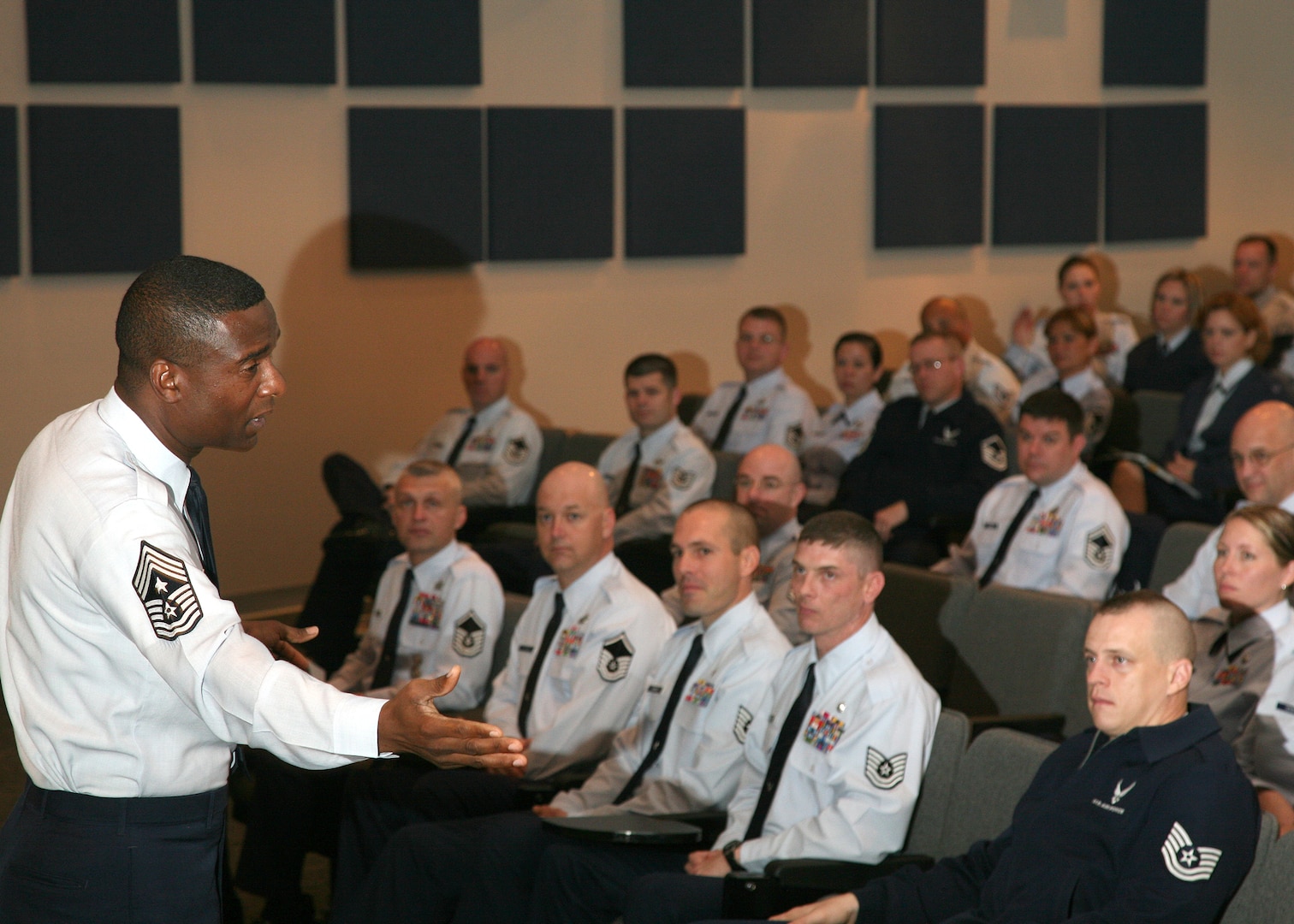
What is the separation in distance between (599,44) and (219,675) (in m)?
6.25

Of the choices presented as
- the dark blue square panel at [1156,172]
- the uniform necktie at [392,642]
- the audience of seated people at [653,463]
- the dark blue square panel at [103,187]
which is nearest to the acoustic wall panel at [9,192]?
the dark blue square panel at [103,187]

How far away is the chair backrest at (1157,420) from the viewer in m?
6.81

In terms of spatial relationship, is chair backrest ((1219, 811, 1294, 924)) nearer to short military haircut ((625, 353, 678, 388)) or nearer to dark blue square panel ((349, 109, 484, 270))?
short military haircut ((625, 353, 678, 388))

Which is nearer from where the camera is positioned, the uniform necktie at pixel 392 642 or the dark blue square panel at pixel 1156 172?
the uniform necktie at pixel 392 642

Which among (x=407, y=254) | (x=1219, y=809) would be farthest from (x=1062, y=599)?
(x=407, y=254)

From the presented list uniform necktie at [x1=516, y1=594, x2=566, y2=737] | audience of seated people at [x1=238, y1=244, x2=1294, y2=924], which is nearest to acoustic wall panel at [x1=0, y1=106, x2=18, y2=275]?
audience of seated people at [x1=238, y1=244, x2=1294, y2=924]

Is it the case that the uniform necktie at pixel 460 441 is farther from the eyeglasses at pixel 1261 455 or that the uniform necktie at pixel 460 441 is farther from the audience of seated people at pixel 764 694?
the eyeglasses at pixel 1261 455

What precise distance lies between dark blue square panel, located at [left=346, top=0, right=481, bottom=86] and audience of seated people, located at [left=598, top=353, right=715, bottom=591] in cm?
192

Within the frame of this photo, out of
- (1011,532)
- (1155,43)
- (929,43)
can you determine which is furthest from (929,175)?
(1011,532)

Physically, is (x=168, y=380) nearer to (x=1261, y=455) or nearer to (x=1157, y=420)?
(x=1261, y=455)

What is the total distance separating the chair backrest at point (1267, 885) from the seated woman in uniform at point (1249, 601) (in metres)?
0.98

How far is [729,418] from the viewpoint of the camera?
6863mm

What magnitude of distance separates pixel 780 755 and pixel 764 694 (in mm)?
263

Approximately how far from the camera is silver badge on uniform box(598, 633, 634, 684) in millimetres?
3643
